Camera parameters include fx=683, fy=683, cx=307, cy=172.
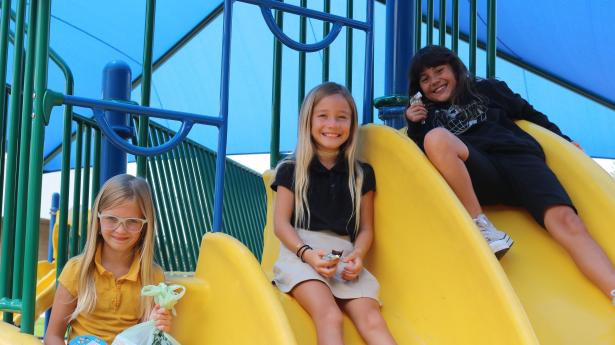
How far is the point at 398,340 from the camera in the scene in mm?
1685

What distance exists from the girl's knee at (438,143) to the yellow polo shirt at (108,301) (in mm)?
842

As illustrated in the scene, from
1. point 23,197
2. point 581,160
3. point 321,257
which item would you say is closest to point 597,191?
point 581,160

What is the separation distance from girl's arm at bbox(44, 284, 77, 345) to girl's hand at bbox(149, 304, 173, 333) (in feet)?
0.94

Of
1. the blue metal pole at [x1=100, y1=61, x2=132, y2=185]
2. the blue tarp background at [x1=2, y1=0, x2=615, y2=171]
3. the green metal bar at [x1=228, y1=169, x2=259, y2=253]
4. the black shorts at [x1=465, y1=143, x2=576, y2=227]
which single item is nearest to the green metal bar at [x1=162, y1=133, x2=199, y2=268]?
the blue metal pole at [x1=100, y1=61, x2=132, y2=185]

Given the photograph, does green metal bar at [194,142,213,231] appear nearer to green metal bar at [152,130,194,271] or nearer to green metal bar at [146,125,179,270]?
green metal bar at [152,130,194,271]

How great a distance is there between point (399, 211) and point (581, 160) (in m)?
0.65

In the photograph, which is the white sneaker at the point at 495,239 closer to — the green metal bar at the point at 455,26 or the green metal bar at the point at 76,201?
the green metal bar at the point at 455,26

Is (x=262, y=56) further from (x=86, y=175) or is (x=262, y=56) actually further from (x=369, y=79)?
(x=369, y=79)

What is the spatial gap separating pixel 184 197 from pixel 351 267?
87.5 inches

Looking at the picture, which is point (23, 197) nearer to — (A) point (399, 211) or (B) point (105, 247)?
(B) point (105, 247)

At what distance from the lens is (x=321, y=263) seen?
5.54ft

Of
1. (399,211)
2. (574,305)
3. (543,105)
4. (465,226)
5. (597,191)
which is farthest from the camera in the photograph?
(543,105)

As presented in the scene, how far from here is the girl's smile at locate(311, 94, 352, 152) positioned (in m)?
1.96

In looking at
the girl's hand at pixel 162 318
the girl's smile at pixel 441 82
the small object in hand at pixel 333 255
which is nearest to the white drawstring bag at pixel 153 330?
the girl's hand at pixel 162 318
